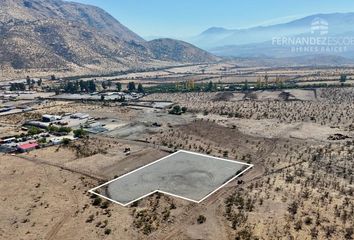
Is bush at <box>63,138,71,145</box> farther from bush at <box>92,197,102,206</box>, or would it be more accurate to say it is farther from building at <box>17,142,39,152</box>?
bush at <box>92,197,102,206</box>

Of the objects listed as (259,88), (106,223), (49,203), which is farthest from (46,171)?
(259,88)

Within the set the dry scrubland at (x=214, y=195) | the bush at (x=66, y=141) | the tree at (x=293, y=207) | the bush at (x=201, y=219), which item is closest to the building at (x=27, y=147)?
the dry scrubland at (x=214, y=195)

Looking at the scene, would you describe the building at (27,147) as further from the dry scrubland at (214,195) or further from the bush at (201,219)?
the bush at (201,219)

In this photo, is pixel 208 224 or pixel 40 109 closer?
pixel 208 224

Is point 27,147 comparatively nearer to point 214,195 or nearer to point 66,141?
point 66,141

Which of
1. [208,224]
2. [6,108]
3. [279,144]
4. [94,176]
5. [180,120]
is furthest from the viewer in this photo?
[6,108]

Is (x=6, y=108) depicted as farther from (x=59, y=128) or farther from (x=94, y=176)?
(x=94, y=176)

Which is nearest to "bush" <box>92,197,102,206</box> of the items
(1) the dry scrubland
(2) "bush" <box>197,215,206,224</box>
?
(1) the dry scrubland
